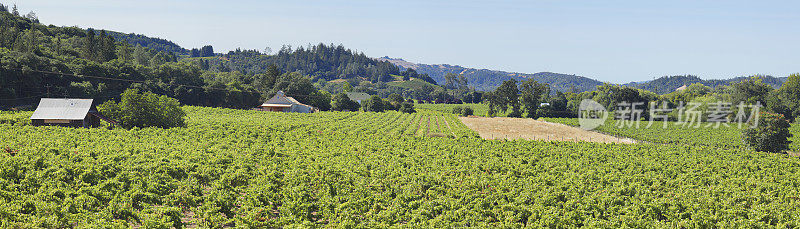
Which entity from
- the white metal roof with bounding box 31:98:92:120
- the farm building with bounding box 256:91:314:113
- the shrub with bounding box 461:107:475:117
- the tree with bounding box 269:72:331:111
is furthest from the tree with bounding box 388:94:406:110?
the white metal roof with bounding box 31:98:92:120

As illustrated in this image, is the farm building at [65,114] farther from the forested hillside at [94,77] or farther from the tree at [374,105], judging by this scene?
the tree at [374,105]

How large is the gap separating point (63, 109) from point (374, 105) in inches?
2741

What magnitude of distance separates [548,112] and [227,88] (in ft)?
243

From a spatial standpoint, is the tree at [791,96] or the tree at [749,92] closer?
the tree at [791,96]

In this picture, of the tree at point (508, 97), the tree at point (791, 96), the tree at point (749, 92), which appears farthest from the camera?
the tree at point (508, 97)

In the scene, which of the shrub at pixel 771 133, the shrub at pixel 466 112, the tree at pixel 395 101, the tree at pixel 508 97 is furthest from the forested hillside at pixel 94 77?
the shrub at pixel 771 133

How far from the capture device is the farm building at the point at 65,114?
40375 mm

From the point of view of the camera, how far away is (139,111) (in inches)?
1665

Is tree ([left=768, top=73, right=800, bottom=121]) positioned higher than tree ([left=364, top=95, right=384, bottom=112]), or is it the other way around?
tree ([left=768, top=73, right=800, bottom=121])

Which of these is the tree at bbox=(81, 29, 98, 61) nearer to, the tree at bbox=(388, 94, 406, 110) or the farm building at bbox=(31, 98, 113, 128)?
the farm building at bbox=(31, 98, 113, 128)

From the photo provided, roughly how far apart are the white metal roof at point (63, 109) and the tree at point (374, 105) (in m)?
67.2

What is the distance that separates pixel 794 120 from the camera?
94500mm

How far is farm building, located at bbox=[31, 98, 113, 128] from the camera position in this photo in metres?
40.4

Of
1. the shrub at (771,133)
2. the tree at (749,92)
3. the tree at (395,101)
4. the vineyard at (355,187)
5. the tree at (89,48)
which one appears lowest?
the vineyard at (355,187)
